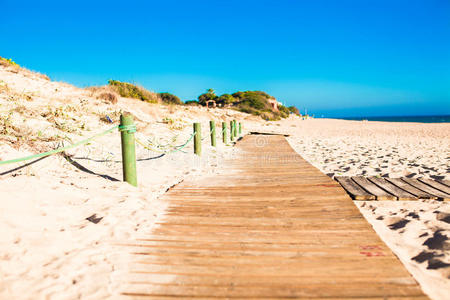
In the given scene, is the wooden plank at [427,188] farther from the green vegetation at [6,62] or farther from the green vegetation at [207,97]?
the green vegetation at [207,97]

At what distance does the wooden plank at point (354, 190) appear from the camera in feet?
Answer: 11.9

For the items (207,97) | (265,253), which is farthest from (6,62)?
(207,97)

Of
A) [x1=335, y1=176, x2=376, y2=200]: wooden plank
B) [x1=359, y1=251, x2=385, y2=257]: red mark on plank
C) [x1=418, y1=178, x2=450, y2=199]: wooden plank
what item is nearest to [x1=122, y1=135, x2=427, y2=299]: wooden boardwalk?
[x1=359, y1=251, x2=385, y2=257]: red mark on plank

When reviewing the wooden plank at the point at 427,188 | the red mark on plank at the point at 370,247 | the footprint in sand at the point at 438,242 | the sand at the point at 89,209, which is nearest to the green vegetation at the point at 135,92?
the sand at the point at 89,209

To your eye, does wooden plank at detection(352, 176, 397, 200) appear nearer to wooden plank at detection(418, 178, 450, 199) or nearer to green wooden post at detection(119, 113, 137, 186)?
wooden plank at detection(418, 178, 450, 199)

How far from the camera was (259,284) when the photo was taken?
70.1 inches

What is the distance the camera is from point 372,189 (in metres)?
3.90

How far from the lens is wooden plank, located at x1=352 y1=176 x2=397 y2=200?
11.9ft

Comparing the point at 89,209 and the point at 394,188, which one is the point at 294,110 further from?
the point at 89,209

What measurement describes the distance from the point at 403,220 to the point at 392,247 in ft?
2.72

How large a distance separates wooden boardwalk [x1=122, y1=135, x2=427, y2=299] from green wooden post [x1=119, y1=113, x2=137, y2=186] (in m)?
0.82

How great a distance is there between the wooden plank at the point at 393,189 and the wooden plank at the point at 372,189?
8cm

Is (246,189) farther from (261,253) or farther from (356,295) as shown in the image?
(356,295)

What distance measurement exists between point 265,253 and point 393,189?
109 inches
